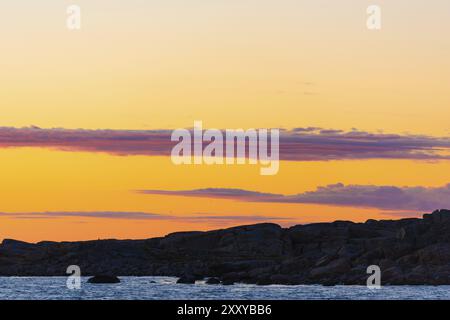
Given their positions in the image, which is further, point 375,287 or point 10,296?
point 375,287

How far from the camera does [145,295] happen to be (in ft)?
508
